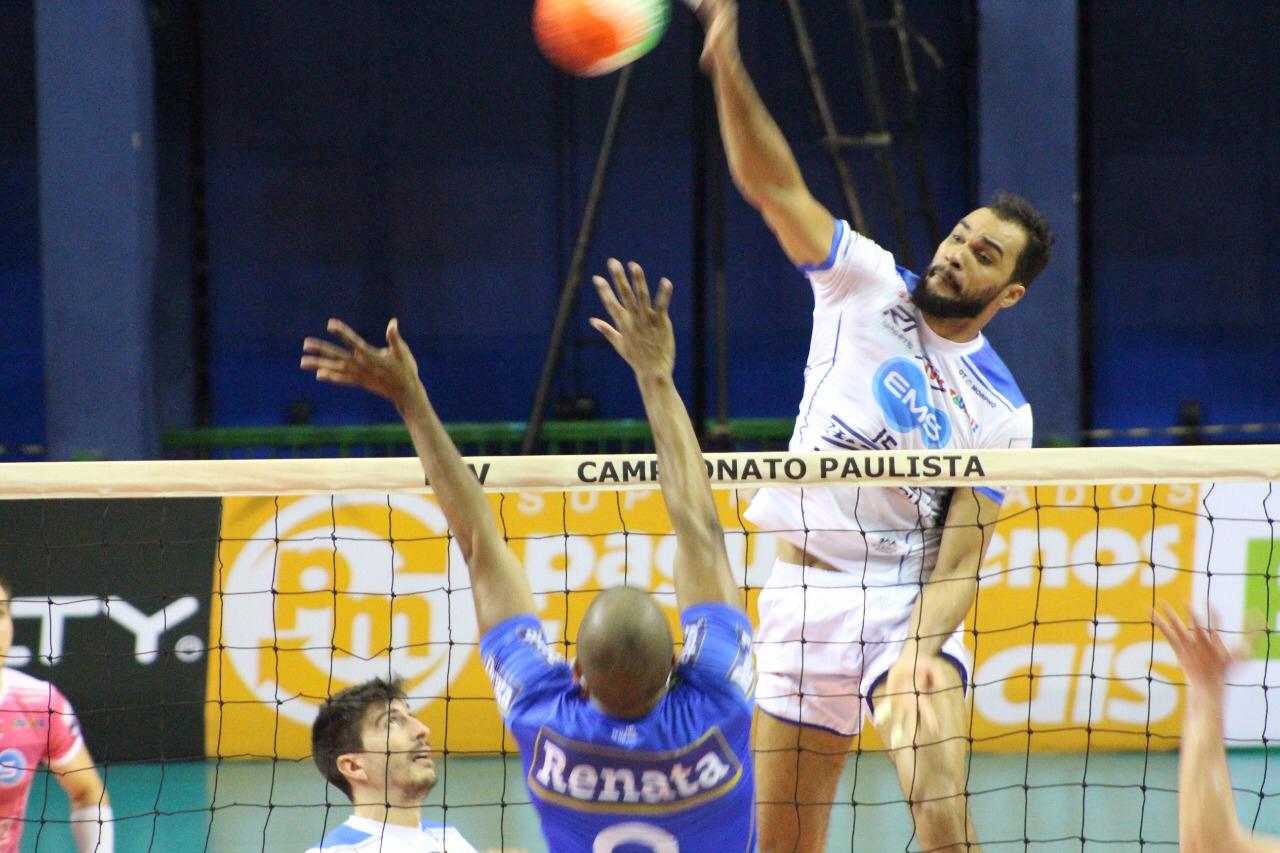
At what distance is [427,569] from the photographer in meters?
7.54

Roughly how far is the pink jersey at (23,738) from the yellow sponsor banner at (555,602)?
2.43 m

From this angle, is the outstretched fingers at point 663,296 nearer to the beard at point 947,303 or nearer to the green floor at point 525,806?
the beard at point 947,303

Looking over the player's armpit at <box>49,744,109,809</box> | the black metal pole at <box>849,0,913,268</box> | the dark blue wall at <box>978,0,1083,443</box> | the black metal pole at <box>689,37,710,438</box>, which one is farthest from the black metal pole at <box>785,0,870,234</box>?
the player's armpit at <box>49,744,109,809</box>

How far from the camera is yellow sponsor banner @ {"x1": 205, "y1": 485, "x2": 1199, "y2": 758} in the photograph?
7.43m

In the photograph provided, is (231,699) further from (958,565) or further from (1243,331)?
(1243,331)

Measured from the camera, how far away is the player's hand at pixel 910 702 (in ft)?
11.8

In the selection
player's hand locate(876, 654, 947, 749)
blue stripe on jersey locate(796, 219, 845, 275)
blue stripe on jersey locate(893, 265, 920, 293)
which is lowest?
player's hand locate(876, 654, 947, 749)

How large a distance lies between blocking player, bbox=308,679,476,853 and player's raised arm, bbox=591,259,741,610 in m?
1.63

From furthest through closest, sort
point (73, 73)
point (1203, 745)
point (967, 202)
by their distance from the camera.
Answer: point (967, 202) < point (73, 73) < point (1203, 745)

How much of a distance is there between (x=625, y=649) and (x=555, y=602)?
197 inches

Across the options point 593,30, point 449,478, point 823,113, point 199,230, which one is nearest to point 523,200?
point 199,230

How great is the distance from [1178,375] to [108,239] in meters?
8.00

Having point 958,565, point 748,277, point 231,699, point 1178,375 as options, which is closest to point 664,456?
point 958,565

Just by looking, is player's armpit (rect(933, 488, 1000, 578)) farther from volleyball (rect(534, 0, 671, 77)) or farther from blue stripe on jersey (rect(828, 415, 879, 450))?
volleyball (rect(534, 0, 671, 77))
